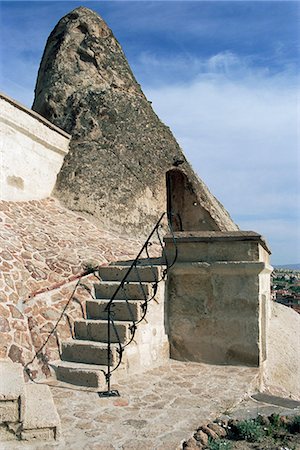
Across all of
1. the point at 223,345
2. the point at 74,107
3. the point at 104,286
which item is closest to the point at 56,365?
the point at 104,286

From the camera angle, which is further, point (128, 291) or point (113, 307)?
point (128, 291)

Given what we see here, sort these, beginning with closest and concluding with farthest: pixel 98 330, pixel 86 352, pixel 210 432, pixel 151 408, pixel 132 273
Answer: pixel 210 432 → pixel 151 408 → pixel 86 352 → pixel 98 330 → pixel 132 273

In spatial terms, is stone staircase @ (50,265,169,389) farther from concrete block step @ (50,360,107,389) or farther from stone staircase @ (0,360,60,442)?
stone staircase @ (0,360,60,442)

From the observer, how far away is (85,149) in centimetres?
1095

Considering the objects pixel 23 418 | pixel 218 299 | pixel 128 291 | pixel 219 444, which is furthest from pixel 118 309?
pixel 219 444

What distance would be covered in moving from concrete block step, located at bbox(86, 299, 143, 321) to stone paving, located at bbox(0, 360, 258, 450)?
2.52 feet

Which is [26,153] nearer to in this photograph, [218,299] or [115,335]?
[115,335]

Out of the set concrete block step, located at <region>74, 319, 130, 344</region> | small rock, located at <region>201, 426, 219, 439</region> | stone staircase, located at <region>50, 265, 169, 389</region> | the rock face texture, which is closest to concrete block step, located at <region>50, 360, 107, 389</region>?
stone staircase, located at <region>50, 265, 169, 389</region>

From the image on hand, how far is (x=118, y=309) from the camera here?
20.8ft

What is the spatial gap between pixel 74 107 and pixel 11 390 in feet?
28.9

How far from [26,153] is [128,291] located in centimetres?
436

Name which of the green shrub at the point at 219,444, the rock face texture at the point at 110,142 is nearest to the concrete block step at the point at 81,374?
the green shrub at the point at 219,444

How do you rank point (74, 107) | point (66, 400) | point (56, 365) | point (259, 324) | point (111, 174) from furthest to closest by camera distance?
point (74, 107) < point (111, 174) < point (259, 324) < point (56, 365) < point (66, 400)

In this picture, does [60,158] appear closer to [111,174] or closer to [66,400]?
[111,174]
